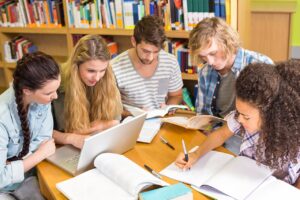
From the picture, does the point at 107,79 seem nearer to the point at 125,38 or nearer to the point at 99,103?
the point at 99,103

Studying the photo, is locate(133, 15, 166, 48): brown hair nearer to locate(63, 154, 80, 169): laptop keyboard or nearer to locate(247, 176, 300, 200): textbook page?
locate(63, 154, 80, 169): laptop keyboard

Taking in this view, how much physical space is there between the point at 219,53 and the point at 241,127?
0.44 metres

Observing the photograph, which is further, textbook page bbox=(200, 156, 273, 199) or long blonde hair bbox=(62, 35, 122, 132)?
long blonde hair bbox=(62, 35, 122, 132)

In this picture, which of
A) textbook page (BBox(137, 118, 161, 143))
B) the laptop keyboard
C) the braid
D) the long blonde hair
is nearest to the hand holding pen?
textbook page (BBox(137, 118, 161, 143))

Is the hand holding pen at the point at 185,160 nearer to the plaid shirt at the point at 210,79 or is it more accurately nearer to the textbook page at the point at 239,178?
the textbook page at the point at 239,178

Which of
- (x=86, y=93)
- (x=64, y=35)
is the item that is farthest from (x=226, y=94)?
(x=64, y=35)

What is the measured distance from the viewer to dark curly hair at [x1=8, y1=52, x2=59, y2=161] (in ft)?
4.77

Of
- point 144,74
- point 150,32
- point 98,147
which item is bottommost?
point 98,147

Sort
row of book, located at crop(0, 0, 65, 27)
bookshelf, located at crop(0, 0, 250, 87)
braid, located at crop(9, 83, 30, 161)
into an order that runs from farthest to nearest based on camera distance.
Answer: row of book, located at crop(0, 0, 65, 27) < bookshelf, located at crop(0, 0, 250, 87) < braid, located at crop(9, 83, 30, 161)

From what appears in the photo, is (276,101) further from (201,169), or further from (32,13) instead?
(32,13)

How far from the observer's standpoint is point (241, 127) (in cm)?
152

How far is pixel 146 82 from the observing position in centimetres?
223

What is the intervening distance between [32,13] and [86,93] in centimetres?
180

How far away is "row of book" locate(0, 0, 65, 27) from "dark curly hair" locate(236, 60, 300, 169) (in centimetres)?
233
